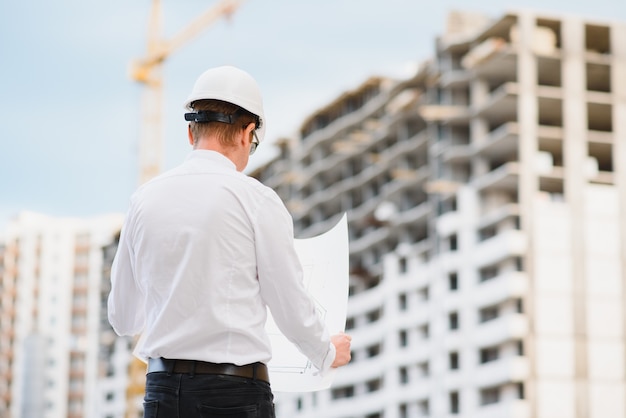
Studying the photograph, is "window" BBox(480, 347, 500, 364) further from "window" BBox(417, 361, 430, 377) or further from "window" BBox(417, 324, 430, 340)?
"window" BBox(417, 324, 430, 340)

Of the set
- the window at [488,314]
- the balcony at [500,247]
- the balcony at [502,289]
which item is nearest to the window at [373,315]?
the window at [488,314]

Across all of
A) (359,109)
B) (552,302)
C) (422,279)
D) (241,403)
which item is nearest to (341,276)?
(241,403)

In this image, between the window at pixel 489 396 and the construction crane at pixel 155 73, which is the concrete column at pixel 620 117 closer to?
the window at pixel 489 396

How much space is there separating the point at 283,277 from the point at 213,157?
42cm

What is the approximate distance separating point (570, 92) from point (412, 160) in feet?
49.1

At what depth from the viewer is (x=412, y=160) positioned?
3541 inches

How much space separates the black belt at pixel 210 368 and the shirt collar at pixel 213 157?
568mm

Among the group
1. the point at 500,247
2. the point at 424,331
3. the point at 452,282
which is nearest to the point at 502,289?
the point at 500,247

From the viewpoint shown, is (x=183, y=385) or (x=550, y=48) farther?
(x=550, y=48)

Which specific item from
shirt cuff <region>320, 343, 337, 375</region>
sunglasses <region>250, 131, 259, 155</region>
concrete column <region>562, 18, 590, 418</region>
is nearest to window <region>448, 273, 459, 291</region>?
concrete column <region>562, 18, 590, 418</region>

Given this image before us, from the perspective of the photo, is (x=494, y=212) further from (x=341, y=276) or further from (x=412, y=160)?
(x=341, y=276)

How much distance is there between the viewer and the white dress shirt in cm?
347

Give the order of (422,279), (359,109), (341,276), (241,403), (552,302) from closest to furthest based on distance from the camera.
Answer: (241,403) → (341,276) → (552,302) → (422,279) → (359,109)

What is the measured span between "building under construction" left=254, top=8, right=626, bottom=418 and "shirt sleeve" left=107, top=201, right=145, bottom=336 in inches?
2695
